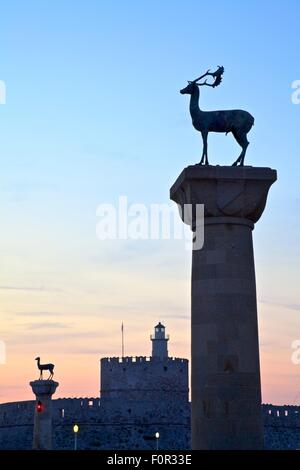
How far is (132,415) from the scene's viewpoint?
88.4m

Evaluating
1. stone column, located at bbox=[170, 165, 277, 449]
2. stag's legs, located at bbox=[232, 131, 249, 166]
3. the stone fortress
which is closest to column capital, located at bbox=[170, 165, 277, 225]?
stone column, located at bbox=[170, 165, 277, 449]

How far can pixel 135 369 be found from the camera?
9125cm

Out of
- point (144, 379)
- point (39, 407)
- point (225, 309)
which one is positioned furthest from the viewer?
point (144, 379)

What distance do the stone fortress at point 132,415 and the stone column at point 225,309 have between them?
6997 centimetres

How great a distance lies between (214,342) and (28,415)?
73.0m

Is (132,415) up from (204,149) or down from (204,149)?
up

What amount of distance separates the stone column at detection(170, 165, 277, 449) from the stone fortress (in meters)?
70.0

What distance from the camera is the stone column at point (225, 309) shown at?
16297 mm

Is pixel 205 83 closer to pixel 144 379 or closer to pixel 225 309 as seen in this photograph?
pixel 225 309

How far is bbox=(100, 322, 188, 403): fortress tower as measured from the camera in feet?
297

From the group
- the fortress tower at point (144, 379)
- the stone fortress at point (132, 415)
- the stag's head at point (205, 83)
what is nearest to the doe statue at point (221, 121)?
the stag's head at point (205, 83)

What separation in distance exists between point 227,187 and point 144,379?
248ft

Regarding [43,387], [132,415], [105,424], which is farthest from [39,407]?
[132,415]
